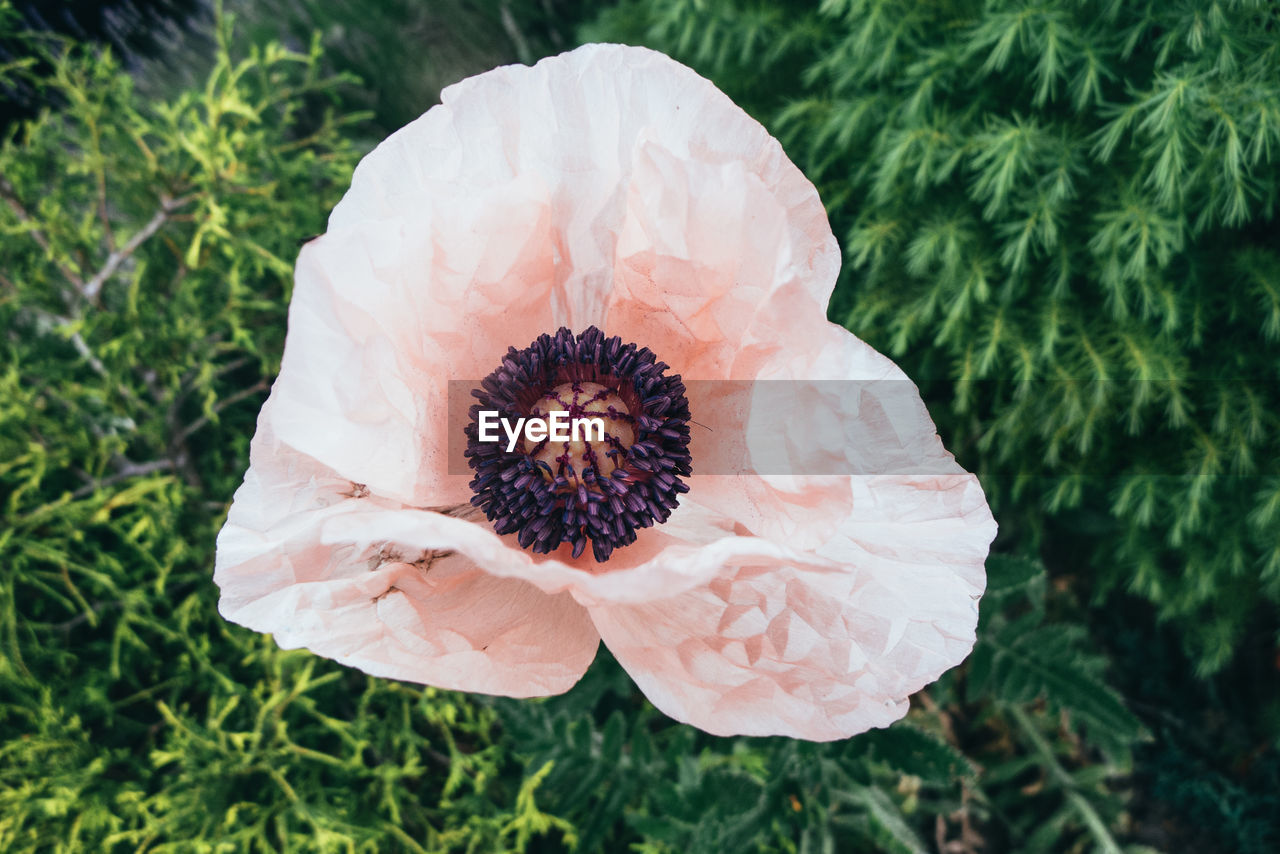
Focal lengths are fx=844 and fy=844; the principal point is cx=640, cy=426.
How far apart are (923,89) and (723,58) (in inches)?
15.7

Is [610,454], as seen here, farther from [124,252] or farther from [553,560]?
[124,252]

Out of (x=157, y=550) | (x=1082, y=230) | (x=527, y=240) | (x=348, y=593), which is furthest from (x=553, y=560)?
(x=157, y=550)

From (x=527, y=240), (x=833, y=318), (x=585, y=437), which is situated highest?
(x=527, y=240)

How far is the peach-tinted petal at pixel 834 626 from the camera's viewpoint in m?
0.77

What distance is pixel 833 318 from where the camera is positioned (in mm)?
1734

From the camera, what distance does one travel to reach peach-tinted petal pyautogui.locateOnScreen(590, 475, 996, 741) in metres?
0.77

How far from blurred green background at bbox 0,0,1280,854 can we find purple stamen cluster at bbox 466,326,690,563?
56 cm

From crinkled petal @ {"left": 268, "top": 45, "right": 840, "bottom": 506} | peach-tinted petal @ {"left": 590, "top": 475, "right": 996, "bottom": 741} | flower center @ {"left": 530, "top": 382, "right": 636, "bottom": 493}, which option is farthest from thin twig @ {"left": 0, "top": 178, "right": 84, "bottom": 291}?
peach-tinted petal @ {"left": 590, "top": 475, "right": 996, "bottom": 741}

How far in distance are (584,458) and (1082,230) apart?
3.19 feet

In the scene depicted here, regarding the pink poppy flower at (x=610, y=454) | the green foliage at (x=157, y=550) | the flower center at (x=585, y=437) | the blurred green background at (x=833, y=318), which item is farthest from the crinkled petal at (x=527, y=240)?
the green foliage at (x=157, y=550)

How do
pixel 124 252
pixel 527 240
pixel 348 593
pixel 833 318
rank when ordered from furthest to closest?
pixel 833 318 → pixel 124 252 → pixel 527 240 → pixel 348 593

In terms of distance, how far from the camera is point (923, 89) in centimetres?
134

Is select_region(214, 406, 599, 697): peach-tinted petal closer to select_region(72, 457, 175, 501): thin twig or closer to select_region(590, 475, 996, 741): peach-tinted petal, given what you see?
select_region(590, 475, 996, 741): peach-tinted petal

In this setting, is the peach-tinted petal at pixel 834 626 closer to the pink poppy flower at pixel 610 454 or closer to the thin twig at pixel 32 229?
the pink poppy flower at pixel 610 454
